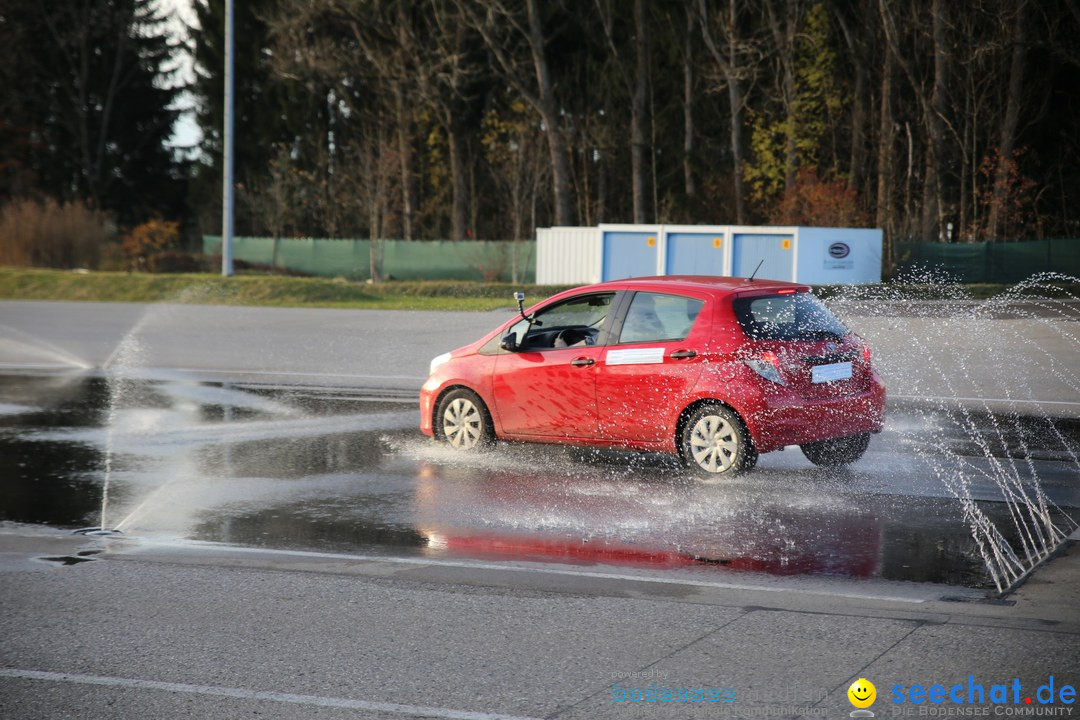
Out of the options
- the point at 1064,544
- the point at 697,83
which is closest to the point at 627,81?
the point at 697,83

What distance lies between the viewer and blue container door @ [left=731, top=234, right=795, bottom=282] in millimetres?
37281

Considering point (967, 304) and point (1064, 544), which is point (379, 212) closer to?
point (967, 304)

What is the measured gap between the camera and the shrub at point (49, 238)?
136ft

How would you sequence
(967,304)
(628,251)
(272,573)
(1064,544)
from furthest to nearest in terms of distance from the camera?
(628,251), (967,304), (1064,544), (272,573)

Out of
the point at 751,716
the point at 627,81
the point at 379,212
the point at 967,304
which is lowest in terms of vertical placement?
the point at 751,716

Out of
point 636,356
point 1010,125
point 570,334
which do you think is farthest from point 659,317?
point 1010,125

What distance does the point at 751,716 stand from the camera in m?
4.94

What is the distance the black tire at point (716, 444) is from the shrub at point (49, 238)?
35927mm

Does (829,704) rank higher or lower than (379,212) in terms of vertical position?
lower

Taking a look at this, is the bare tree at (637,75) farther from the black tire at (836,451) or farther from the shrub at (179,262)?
the black tire at (836,451)

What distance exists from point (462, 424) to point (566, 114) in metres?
50.9

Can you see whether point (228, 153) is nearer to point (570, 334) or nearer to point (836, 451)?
point (570, 334)

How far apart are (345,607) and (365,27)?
48815mm

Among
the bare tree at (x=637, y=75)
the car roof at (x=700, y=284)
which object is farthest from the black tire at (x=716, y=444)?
the bare tree at (x=637, y=75)
